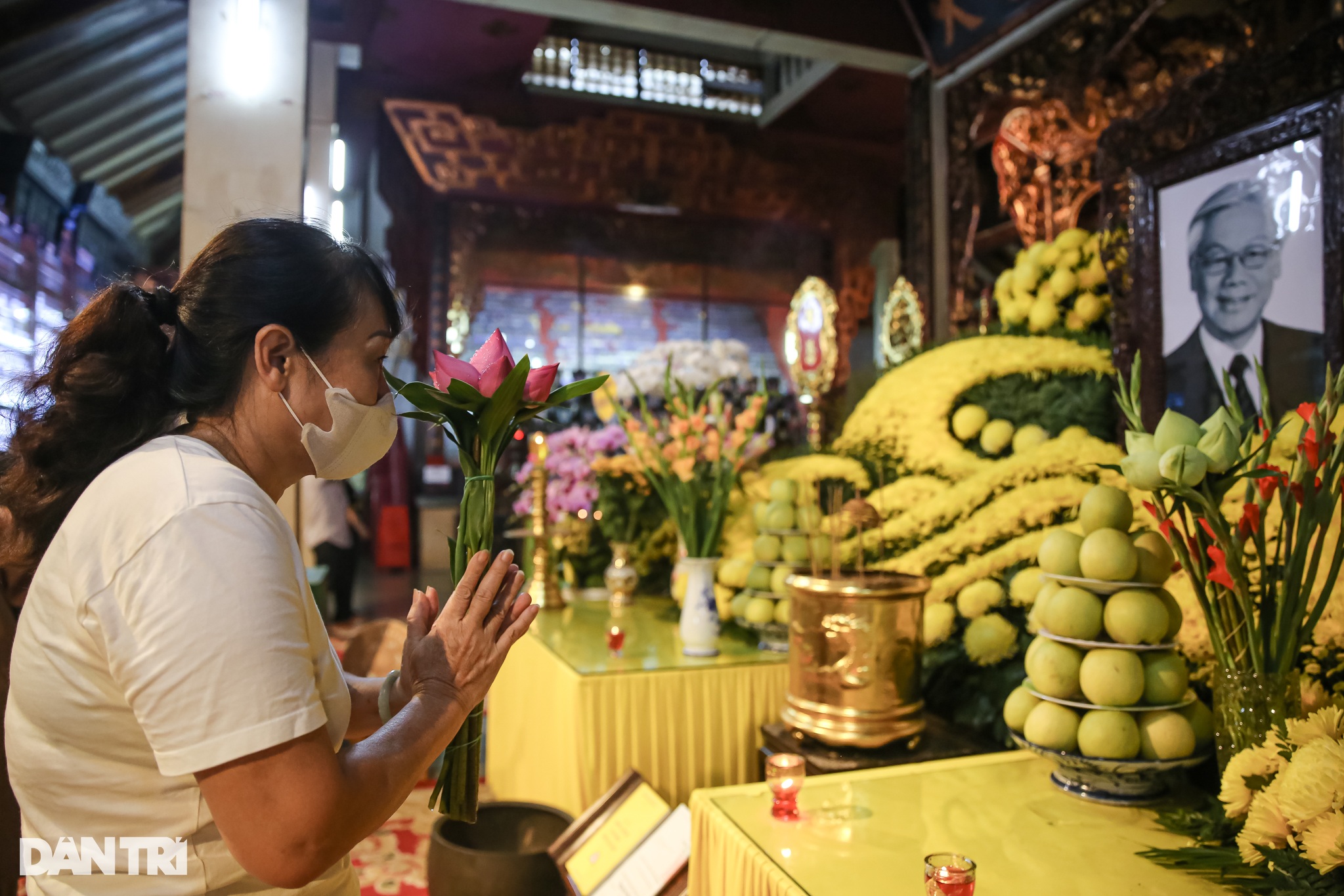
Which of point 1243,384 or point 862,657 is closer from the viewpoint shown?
point 862,657

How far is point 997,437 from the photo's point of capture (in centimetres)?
212

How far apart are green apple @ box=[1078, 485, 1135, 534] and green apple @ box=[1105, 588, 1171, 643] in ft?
0.37

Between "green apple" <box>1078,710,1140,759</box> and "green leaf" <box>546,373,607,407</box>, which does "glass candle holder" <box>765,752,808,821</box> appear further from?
"green leaf" <box>546,373,607,407</box>

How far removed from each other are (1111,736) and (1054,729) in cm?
8

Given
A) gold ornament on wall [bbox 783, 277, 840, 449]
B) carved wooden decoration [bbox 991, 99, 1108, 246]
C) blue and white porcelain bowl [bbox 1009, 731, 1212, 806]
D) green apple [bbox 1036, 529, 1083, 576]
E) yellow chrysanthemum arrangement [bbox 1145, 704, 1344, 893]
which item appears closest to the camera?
yellow chrysanthemum arrangement [bbox 1145, 704, 1344, 893]

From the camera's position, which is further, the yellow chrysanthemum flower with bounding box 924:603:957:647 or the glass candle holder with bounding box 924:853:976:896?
the yellow chrysanthemum flower with bounding box 924:603:957:647

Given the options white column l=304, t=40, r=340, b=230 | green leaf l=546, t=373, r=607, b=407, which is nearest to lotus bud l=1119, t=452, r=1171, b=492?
green leaf l=546, t=373, r=607, b=407

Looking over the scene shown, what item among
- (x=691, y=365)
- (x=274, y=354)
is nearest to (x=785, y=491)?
(x=691, y=365)

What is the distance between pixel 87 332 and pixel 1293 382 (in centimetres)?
210

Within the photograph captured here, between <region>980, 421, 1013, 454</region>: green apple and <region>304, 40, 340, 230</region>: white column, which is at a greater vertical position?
<region>304, 40, 340, 230</region>: white column

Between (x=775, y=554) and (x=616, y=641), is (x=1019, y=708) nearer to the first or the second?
(x=775, y=554)

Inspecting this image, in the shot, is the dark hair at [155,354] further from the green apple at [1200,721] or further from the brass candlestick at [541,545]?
the brass candlestick at [541,545]

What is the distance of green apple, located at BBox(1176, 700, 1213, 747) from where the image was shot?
1284 mm

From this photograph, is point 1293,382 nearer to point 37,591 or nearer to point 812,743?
point 812,743
